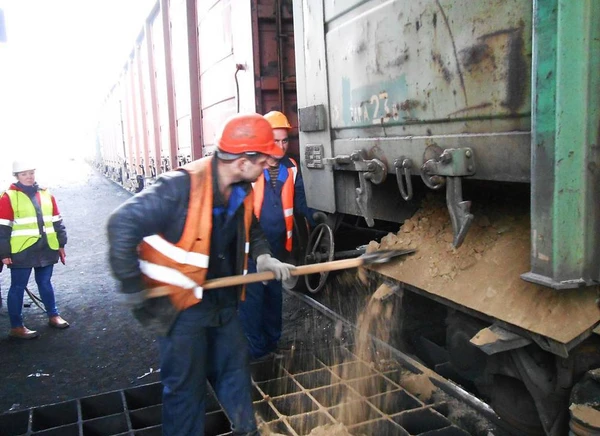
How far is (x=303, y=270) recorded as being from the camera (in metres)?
2.88

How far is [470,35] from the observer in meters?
2.43

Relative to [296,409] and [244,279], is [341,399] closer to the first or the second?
[296,409]

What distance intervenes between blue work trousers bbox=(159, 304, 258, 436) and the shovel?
5.4 inches

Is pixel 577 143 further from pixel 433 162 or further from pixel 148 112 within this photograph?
pixel 148 112

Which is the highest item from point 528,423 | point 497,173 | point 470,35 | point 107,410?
point 470,35

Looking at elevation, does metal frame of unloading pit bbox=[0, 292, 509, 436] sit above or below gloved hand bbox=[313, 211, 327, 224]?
below

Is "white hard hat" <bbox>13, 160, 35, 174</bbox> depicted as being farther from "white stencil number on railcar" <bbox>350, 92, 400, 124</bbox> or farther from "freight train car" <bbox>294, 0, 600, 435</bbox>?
"white stencil number on railcar" <bbox>350, 92, 400, 124</bbox>

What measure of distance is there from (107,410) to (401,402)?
179cm

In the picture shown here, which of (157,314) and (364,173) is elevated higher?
(364,173)

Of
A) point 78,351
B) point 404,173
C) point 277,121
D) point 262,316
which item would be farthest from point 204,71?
point 404,173

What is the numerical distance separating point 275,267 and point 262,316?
1.25m

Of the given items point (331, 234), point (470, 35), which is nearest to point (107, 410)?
point (331, 234)

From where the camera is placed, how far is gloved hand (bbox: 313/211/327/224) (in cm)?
453

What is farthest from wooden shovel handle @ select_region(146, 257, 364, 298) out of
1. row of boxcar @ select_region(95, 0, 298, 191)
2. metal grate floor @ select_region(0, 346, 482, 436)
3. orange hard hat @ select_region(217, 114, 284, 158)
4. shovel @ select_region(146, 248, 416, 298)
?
row of boxcar @ select_region(95, 0, 298, 191)
